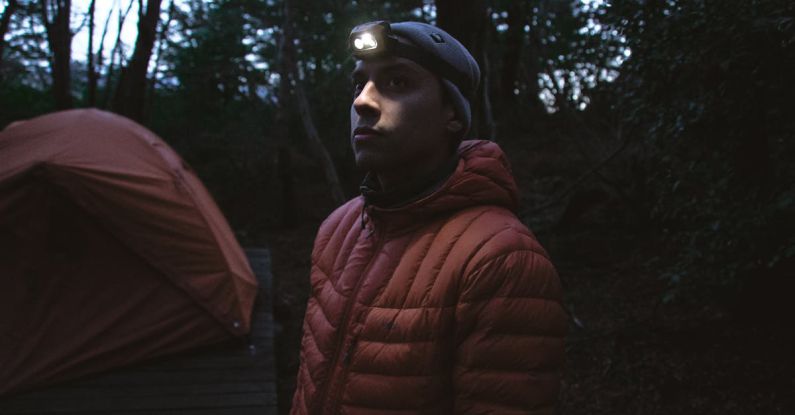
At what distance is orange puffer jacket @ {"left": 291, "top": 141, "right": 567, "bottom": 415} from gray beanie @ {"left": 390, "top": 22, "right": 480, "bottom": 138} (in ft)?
0.37

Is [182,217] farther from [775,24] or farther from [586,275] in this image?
[586,275]

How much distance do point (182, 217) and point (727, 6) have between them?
4183mm

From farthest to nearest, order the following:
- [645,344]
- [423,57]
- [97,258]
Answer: [645,344] → [97,258] → [423,57]

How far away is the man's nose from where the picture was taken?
153 centimetres

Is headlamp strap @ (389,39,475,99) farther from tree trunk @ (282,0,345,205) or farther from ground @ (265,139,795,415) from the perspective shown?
tree trunk @ (282,0,345,205)

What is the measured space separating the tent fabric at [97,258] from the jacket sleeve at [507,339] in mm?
4139

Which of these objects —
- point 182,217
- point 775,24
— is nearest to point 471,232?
point 775,24

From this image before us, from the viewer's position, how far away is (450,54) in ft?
5.13

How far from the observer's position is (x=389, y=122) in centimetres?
152

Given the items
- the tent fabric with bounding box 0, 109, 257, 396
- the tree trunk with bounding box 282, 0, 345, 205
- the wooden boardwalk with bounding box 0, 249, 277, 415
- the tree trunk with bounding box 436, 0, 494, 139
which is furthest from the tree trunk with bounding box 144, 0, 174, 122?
the tree trunk with bounding box 436, 0, 494, 139

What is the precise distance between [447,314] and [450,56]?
2.16 feet

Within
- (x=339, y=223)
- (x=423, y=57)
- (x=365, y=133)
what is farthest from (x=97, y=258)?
(x=423, y=57)

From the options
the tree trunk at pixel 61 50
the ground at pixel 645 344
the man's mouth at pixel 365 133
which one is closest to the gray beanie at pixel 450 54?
the man's mouth at pixel 365 133

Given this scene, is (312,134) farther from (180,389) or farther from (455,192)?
(455,192)
